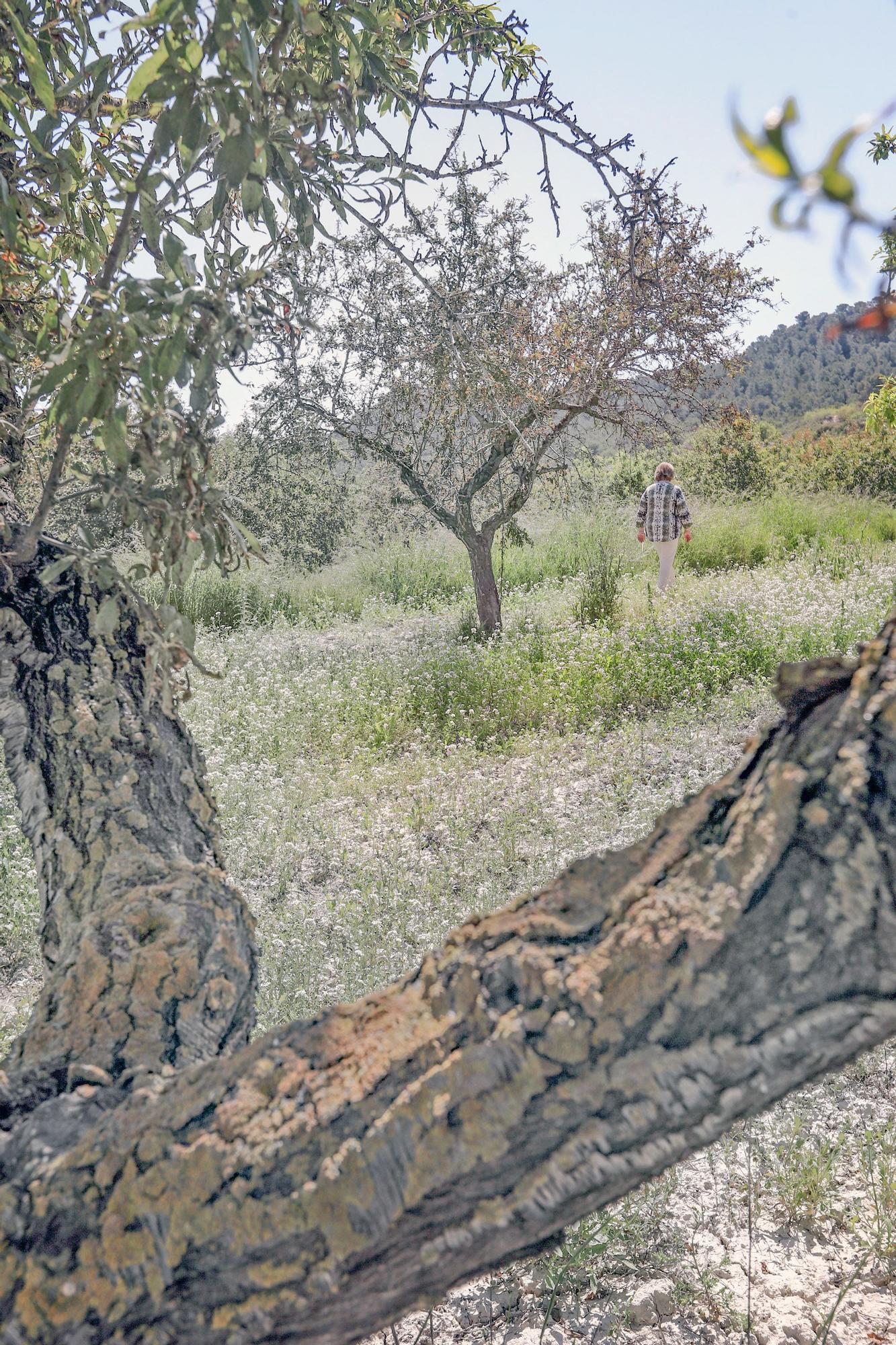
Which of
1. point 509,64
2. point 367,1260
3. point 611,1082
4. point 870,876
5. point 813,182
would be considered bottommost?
point 367,1260

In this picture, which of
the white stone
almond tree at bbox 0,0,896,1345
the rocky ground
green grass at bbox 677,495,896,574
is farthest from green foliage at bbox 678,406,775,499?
almond tree at bbox 0,0,896,1345

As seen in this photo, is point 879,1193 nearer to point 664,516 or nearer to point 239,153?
point 239,153

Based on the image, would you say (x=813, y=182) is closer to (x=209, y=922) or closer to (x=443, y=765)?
(x=209, y=922)

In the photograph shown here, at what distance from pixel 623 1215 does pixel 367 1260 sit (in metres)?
1.73

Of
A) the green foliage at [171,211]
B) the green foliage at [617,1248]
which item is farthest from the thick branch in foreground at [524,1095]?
the green foliage at [617,1248]

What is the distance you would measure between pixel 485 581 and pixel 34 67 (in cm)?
781

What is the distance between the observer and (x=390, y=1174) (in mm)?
806

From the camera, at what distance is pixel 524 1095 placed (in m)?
0.80

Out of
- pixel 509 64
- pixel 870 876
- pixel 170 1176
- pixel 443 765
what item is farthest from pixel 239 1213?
pixel 443 765

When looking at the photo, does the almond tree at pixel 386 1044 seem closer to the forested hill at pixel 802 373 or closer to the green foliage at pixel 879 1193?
the green foliage at pixel 879 1193

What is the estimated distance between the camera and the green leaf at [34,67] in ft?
4.70

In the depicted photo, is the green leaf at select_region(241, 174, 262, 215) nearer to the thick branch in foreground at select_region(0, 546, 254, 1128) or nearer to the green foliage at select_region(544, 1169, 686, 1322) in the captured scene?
the thick branch in foreground at select_region(0, 546, 254, 1128)

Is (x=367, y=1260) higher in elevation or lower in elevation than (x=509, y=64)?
lower

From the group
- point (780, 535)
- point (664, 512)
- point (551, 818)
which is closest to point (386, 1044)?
point (551, 818)
